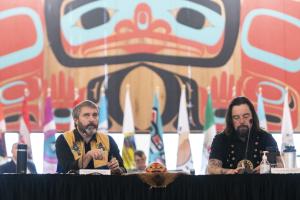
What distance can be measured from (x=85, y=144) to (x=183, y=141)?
3.45m

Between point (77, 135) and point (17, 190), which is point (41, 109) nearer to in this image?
point (77, 135)

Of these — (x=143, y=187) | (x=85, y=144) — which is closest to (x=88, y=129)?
(x=85, y=144)

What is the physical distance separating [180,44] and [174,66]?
1.14ft

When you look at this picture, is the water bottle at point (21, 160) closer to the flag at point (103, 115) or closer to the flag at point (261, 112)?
the flag at point (103, 115)

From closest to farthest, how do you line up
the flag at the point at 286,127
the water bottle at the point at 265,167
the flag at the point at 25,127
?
the water bottle at the point at 265,167
the flag at the point at 25,127
the flag at the point at 286,127

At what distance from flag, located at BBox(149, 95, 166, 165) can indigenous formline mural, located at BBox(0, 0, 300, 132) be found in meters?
0.16

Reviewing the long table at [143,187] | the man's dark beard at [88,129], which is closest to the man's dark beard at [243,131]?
the long table at [143,187]

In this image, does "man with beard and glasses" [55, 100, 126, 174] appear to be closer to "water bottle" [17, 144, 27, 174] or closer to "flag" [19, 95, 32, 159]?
"water bottle" [17, 144, 27, 174]

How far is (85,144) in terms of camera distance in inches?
171

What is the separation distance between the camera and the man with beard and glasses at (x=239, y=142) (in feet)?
13.7

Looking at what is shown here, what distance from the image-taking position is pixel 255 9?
8.24m

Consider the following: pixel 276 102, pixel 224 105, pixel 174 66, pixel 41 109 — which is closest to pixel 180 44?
pixel 174 66

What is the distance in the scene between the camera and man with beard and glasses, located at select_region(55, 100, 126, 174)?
4.14 meters

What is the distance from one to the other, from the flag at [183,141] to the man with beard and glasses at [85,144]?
A: 3256mm
